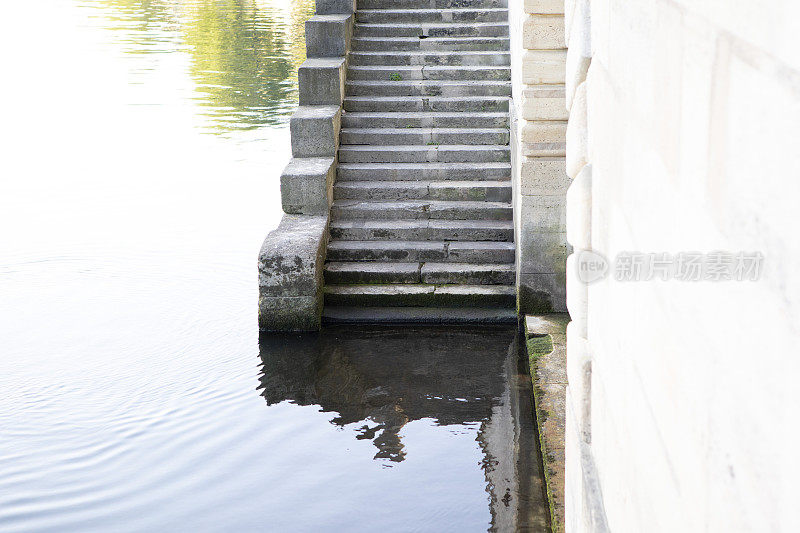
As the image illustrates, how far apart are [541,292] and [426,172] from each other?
1905 millimetres

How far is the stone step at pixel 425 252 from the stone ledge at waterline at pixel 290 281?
54 centimetres

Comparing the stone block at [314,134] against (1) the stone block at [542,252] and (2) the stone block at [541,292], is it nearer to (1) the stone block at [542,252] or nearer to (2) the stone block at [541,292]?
(1) the stone block at [542,252]

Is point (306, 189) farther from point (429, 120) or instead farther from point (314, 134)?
point (429, 120)

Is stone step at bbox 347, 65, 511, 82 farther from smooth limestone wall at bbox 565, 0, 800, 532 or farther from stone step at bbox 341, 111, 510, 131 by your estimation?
smooth limestone wall at bbox 565, 0, 800, 532

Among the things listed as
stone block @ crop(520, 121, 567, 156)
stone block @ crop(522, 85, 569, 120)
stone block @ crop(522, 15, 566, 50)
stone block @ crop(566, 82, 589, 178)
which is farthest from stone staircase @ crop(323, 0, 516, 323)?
stone block @ crop(566, 82, 589, 178)

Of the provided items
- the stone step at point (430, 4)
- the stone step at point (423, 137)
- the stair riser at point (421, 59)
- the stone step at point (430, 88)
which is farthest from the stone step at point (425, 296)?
the stone step at point (430, 4)

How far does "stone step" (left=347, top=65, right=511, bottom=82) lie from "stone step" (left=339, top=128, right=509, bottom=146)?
2.68 feet

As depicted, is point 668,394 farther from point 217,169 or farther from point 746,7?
point 217,169

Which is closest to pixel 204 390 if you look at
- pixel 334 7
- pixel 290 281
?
pixel 290 281

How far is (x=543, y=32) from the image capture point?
715 centimetres

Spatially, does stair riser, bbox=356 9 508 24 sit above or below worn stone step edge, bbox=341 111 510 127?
above

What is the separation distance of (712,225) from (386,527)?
4109 millimetres

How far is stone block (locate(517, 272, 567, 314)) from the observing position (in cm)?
784

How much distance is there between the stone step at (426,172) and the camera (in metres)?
9.05
